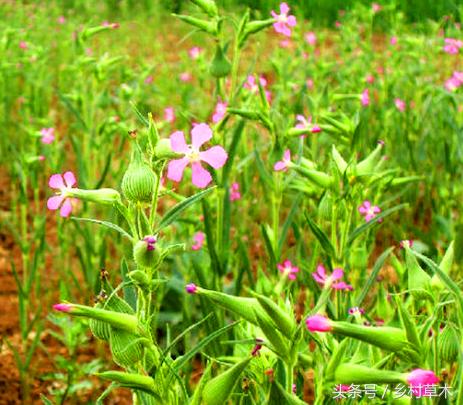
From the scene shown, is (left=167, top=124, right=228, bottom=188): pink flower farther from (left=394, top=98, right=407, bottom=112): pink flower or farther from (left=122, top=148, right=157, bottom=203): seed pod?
(left=394, top=98, right=407, bottom=112): pink flower

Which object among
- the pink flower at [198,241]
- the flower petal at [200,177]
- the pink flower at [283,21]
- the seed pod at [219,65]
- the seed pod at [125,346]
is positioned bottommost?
the pink flower at [198,241]

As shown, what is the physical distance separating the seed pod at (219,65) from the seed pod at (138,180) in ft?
2.84

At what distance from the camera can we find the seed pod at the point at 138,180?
0.89 m

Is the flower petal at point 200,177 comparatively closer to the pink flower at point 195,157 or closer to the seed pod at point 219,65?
the pink flower at point 195,157

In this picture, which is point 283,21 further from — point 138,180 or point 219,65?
point 138,180

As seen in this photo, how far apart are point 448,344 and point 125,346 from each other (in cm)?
41

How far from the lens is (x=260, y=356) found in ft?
3.35

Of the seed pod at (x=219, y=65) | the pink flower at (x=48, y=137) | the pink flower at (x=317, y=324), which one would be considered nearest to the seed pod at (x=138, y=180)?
the pink flower at (x=317, y=324)

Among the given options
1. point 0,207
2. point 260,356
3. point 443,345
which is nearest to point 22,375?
point 260,356

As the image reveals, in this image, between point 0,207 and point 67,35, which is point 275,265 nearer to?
point 0,207

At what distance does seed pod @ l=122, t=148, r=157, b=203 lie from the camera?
2.93ft

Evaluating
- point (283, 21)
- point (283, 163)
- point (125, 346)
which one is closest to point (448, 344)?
point (125, 346)

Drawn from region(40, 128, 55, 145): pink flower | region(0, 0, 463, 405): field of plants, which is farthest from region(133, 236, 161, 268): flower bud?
region(40, 128, 55, 145): pink flower

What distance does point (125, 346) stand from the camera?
0.86 meters
